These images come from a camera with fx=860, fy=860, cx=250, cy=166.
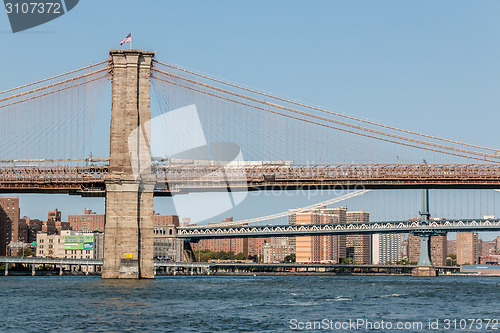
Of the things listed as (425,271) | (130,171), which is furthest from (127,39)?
(425,271)

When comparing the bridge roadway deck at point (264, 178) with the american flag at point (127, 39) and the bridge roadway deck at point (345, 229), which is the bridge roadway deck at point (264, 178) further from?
the bridge roadway deck at point (345, 229)

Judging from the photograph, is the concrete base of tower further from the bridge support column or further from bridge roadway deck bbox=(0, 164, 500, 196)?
the bridge support column

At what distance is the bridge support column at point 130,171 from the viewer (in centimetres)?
6606

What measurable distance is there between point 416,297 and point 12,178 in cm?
3586

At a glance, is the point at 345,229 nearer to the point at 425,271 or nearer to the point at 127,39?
the point at 425,271

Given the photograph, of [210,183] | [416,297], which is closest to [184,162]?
[210,183]

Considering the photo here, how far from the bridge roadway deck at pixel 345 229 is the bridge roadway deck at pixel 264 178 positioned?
79.9m

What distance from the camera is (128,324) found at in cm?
3659

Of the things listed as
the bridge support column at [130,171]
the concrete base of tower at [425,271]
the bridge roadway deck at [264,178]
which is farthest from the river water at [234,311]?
the concrete base of tower at [425,271]

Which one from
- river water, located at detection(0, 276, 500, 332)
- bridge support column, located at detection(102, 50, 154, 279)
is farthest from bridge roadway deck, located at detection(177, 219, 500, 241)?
river water, located at detection(0, 276, 500, 332)

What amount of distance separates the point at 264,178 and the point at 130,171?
11778 millimetres

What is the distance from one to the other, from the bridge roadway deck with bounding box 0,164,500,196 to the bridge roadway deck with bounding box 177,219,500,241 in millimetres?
79910

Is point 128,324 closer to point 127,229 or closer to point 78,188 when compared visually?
point 127,229

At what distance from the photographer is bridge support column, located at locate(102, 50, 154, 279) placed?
6606 centimetres
